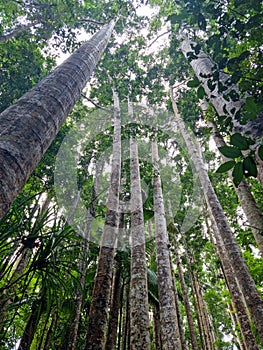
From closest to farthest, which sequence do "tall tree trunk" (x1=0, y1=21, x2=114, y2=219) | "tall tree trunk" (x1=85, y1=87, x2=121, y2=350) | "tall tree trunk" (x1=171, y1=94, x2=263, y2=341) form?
1. "tall tree trunk" (x1=0, y1=21, x2=114, y2=219)
2. "tall tree trunk" (x1=85, y1=87, x2=121, y2=350)
3. "tall tree trunk" (x1=171, y1=94, x2=263, y2=341)

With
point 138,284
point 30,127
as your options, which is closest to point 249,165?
point 30,127

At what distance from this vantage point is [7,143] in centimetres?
129

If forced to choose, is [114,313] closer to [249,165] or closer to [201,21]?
[249,165]

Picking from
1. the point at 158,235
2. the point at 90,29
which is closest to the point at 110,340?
the point at 158,235

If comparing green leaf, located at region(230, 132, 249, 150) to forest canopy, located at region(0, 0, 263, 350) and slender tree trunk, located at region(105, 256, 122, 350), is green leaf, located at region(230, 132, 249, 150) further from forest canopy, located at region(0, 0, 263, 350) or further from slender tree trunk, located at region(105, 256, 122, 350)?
slender tree trunk, located at region(105, 256, 122, 350)

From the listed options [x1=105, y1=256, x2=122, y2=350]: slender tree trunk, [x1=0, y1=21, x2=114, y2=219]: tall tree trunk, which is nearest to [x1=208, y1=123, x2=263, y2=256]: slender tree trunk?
[x1=0, y1=21, x2=114, y2=219]: tall tree trunk

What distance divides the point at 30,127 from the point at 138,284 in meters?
4.24

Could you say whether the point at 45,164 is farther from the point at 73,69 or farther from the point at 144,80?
the point at 144,80

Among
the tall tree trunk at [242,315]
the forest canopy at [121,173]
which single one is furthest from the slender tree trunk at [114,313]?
the tall tree trunk at [242,315]

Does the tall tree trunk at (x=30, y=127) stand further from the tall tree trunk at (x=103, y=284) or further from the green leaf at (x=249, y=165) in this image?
the tall tree trunk at (x=103, y=284)

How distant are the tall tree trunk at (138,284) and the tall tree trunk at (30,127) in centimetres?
378

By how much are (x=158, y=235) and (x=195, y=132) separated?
16.2ft

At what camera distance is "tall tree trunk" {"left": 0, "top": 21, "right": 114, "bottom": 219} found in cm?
120

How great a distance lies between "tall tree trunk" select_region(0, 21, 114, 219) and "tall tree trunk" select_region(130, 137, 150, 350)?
3784 mm
